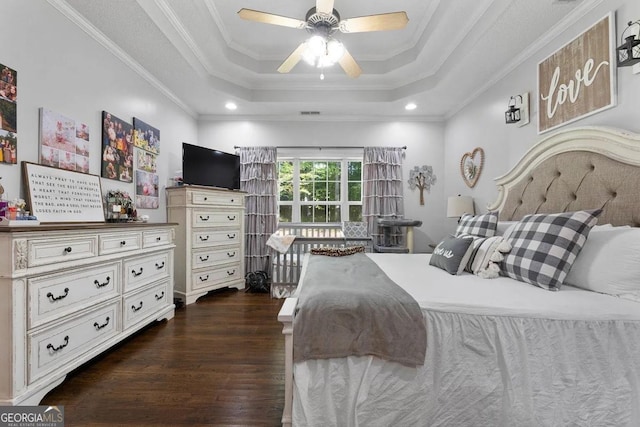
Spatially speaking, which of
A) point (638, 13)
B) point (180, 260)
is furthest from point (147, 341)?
point (638, 13)

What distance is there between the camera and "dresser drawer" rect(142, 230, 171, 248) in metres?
2.43

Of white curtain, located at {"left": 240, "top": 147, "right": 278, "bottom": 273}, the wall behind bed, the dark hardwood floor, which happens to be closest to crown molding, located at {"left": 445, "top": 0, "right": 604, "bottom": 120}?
the wall behind bed

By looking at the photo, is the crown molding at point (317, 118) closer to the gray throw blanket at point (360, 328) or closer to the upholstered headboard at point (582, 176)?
the upholstered headboard at point (582, 176)

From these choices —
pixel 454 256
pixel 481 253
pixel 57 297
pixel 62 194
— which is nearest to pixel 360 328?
pixel 454 256

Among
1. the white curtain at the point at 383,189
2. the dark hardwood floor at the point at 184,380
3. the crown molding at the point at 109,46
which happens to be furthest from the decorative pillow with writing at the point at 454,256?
the crown molding at the point at 109,46

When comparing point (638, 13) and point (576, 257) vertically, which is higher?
point (638, 13)

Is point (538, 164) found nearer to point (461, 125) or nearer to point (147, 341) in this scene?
point (461, 125)

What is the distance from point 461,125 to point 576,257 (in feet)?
9.15

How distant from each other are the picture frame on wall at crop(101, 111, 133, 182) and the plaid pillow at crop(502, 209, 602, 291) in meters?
3.29

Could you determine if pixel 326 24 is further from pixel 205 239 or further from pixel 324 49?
pixel 205 239

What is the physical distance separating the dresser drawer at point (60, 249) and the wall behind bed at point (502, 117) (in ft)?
11.4

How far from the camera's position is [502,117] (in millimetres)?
2930

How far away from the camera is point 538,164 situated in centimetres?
227

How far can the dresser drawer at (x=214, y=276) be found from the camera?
3381 mm
